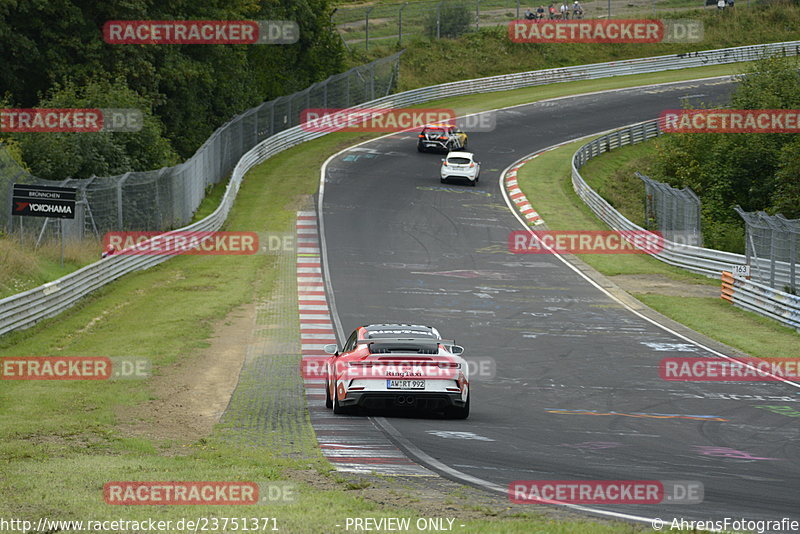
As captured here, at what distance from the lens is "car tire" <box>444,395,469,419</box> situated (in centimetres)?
1457

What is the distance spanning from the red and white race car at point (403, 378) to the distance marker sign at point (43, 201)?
1299cm

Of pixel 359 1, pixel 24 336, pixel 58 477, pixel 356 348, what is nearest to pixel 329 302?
pixel 24 336

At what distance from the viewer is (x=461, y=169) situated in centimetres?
4906

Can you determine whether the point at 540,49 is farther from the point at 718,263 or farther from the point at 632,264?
the point at 718,263

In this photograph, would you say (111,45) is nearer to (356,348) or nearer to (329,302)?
(329,302)

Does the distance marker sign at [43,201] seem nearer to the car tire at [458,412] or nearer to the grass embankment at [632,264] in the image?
the car tire at [458,412]

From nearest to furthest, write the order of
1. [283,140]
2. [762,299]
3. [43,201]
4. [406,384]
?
1. [406,384]
2. [43,201]
3. [762,299]
4. [283,140]

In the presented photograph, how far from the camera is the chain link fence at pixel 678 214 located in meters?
36.2

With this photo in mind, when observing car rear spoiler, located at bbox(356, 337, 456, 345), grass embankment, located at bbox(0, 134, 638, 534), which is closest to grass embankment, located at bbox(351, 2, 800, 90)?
grass embankment, located at bbox(0, 134, 638, 534)

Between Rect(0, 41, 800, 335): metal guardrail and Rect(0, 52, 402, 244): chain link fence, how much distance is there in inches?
35.7

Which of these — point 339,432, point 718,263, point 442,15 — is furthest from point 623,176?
point 339,432

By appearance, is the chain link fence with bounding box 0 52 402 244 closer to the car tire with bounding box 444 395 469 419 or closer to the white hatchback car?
the white hatchback car

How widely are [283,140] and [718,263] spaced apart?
30.3 m

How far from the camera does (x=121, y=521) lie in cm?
833
